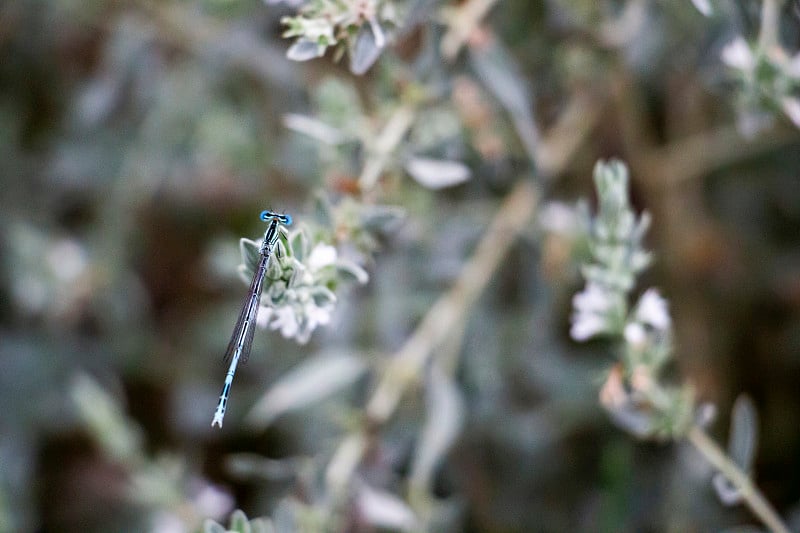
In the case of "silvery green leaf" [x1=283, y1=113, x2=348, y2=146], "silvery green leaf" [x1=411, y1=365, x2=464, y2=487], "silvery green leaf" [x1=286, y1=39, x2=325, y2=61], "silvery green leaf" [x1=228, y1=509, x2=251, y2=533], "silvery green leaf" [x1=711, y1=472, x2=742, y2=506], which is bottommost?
"silvery green leaf" [x1=711, y1=472, x2=742, y2=506]

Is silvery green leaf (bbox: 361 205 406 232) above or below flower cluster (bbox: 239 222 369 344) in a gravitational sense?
above

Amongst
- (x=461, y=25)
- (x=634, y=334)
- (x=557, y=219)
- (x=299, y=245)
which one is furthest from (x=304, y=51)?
(x=557, y=219)

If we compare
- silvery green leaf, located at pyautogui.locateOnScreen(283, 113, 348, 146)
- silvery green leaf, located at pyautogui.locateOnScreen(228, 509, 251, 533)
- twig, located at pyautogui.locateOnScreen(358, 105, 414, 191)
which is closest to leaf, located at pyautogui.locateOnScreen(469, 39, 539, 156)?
twig, located at pyautogui.locateOnScreen(358, 105, 414, 191)

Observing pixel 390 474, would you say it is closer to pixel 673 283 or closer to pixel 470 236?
pixel 470 236

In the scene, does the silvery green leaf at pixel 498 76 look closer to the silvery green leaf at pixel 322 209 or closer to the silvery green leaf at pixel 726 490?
the silvery green leaf at pixel 322 209

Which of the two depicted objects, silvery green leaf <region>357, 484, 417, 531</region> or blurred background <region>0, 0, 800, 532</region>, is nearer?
silvery green leaf <region>357, 484, 417, 531</region>

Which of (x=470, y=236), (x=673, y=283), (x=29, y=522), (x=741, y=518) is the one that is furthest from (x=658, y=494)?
(x=29, y=522)

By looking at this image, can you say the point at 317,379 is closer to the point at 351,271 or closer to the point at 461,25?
the point at 351,271

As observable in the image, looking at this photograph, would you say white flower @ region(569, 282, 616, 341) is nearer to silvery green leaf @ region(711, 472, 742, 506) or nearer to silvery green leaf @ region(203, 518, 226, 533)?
silvery green leaf @ region(711, 472, 742, 506)
